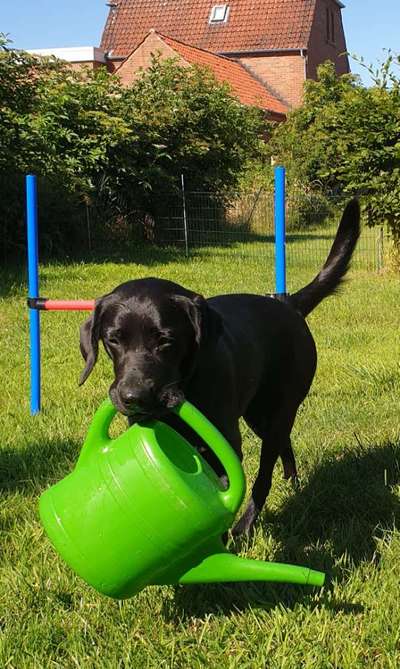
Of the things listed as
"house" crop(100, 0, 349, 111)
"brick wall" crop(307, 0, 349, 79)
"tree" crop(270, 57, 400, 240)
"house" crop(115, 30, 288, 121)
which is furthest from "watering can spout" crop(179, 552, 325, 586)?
"brick wall" crop(307, 0, 349, 79)

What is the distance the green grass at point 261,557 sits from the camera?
2477 mm

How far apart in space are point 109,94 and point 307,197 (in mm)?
4842

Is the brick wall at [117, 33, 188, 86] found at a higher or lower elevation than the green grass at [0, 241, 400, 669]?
higher

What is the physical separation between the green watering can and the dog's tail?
1.94 m

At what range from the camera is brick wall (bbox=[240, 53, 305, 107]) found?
34.6m

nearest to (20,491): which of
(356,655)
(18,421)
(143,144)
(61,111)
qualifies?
(18,421)

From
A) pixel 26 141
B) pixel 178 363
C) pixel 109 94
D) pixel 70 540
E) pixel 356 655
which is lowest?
pixel 356 655

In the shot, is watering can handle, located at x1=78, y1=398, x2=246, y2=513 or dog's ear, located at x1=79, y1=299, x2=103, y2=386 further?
dog's ear, located at x1=79, y1=299, x2=103, y2=386

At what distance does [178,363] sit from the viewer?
276 centimetres

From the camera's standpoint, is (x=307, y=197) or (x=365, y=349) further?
(x=307, y=197)

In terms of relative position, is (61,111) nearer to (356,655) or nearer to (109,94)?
(109,94)

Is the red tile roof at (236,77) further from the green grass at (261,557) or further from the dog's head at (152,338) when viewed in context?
the dog's head at (152,338)

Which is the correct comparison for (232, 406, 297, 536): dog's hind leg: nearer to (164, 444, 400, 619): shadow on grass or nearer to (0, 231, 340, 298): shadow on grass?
(164, 444, 400, 619): shadow on grass

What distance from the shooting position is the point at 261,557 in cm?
308
